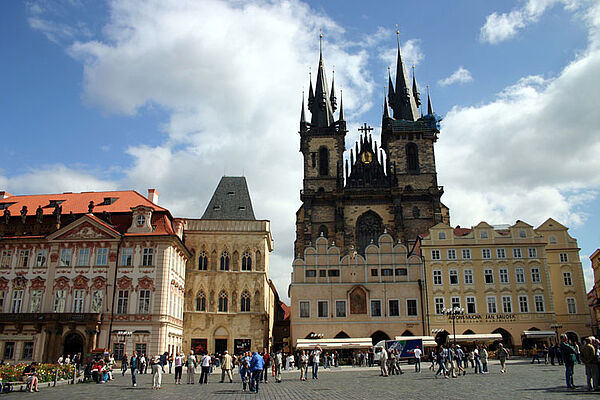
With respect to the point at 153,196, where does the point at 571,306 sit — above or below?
below

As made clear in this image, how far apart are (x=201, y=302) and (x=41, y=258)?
42.8 ft

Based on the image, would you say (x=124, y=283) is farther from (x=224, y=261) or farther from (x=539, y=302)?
(x=539, y=302)

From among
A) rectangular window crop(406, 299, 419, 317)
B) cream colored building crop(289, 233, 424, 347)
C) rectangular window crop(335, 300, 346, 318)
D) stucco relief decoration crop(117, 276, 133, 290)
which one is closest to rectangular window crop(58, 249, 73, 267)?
stucco relief decoration crop(117, 276, 133, 290)

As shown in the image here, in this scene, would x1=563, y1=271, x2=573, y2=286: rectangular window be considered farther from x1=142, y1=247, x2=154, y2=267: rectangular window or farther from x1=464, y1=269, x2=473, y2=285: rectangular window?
x1=142, y1=247, x2=154, y2=267: rectangular window

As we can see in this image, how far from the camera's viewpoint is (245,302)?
45.6 meters

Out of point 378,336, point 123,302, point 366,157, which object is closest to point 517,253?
point 378,336

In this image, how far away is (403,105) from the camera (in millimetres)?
74125

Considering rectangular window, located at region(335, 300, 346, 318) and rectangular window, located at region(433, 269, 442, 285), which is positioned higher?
rectangular window, located at region(433, 269, 442, 285)

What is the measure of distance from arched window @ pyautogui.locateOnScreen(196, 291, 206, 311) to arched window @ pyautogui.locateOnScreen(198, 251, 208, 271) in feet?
6.85

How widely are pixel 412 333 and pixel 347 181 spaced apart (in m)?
27.5

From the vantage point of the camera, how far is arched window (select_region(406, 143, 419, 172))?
2726 inches

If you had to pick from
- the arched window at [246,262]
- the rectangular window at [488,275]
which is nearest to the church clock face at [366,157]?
the rectangular window at [488,275]

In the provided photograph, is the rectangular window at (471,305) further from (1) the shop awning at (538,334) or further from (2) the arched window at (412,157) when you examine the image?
(2) the arched window at (412,157)

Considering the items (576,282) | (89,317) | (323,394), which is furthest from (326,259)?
(323,394)
